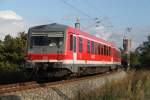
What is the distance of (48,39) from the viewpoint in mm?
24078

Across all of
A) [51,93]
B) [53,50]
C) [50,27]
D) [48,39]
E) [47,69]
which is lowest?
[51,93]

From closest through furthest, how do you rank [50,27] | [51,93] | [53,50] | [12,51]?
[51,93] → [53,50] → [50,27] → [12,51]

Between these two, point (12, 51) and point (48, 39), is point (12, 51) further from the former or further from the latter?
point (48, 39)

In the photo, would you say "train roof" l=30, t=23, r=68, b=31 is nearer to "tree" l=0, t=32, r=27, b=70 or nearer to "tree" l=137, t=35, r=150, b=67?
"tree" l=0, t=32, r=27, b=70

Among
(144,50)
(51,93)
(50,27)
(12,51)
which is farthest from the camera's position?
(144,50)

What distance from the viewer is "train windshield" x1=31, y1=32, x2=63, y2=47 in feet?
78.2

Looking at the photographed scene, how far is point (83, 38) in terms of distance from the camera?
27.2m

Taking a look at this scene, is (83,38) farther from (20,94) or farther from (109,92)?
(20,94)

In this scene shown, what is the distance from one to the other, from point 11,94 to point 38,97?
1.06 m

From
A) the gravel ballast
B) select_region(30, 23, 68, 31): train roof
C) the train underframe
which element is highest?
select_region(30, 23, 68, 31): train roof

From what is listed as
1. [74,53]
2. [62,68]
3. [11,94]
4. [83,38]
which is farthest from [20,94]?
[83,38]

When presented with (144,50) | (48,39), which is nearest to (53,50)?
(48,39)

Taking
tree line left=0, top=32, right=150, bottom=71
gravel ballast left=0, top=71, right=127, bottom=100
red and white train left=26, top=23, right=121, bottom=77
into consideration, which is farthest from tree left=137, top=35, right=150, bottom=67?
gravel ballast left=0, top=71, right=127, bottom=100

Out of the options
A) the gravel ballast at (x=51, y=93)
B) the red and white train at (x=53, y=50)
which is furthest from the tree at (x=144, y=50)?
the gravel ballast at (x=51, y=93)
